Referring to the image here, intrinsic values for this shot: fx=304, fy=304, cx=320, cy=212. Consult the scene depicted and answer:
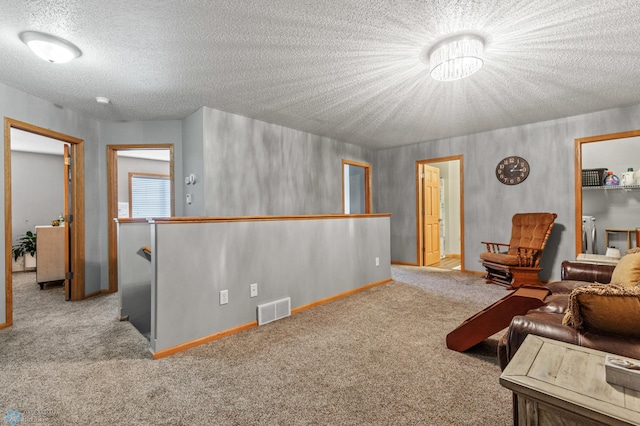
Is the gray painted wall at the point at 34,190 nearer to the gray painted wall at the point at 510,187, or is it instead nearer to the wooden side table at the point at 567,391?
the gray painted wall at the point at 510,187

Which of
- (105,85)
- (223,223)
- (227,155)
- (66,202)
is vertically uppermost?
(105,85)

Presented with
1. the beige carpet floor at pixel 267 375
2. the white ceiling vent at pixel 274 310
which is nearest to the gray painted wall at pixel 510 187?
the beige carpet floor at pixel 267 375

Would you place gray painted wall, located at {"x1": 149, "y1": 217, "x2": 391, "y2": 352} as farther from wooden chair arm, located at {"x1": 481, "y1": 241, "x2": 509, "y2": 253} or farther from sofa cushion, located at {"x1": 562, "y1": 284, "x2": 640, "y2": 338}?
sofa cushion, located at {"x1": 562, "y1": 284, "x2": 640, "y2": 338}

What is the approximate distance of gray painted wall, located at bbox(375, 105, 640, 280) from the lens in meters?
4.20

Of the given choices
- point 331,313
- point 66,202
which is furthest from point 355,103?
point 66,202

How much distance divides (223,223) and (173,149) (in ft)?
7.47

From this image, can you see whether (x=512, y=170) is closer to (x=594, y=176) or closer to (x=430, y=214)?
(x=430, y=214)

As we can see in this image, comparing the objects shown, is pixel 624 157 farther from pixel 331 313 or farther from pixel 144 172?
pixel 144 172

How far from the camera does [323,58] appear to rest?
2564 millimetres

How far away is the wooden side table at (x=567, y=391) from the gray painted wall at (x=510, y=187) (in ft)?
13.1

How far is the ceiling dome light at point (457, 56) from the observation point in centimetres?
229

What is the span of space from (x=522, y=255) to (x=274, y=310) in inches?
131

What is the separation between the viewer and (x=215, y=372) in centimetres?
203

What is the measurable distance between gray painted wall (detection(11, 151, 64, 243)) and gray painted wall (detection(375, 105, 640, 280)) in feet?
23.1
